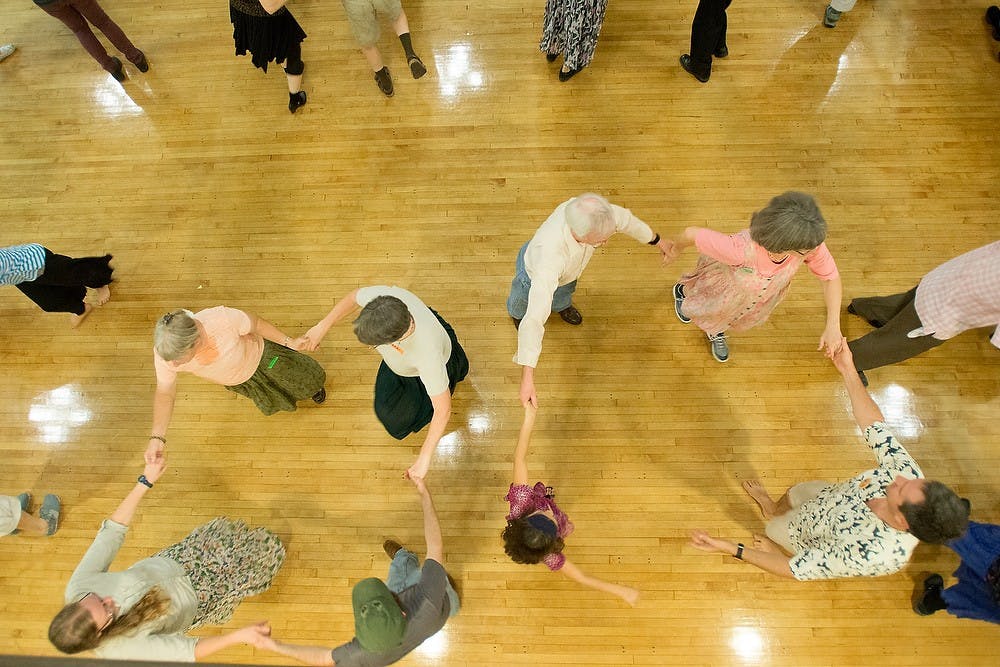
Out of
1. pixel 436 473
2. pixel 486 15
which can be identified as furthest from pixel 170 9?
pixel 436 473

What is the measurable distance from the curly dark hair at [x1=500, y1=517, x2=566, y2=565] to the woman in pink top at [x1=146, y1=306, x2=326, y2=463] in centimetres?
162

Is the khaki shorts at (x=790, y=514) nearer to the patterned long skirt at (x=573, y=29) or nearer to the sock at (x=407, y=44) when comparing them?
the patterned long skirt at (x=573, y=29)

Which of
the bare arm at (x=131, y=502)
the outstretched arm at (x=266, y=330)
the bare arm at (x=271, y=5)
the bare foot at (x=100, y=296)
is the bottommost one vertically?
the bare foot at (x=100, y=296)

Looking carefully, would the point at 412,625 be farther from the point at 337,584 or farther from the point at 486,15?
the point at 486,15

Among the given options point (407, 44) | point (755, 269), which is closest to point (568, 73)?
point (407, 44)

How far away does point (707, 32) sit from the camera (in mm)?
4473

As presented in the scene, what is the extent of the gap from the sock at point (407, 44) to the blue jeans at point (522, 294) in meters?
2.25

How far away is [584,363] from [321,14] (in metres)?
3.95

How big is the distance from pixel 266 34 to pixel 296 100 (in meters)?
0.64

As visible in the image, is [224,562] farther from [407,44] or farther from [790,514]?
[407,44]

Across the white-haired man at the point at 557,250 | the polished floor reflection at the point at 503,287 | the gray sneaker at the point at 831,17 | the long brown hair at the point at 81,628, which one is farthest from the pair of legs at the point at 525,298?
the gray sneaker at the point at 831,17

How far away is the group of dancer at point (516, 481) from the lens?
2.47m

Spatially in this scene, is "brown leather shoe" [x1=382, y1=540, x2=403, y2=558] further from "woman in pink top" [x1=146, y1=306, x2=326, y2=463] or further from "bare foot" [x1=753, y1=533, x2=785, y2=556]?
"bare foot" [x1=753, y1=533, x2=785, y2=556]

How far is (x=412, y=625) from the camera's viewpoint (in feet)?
8.59
